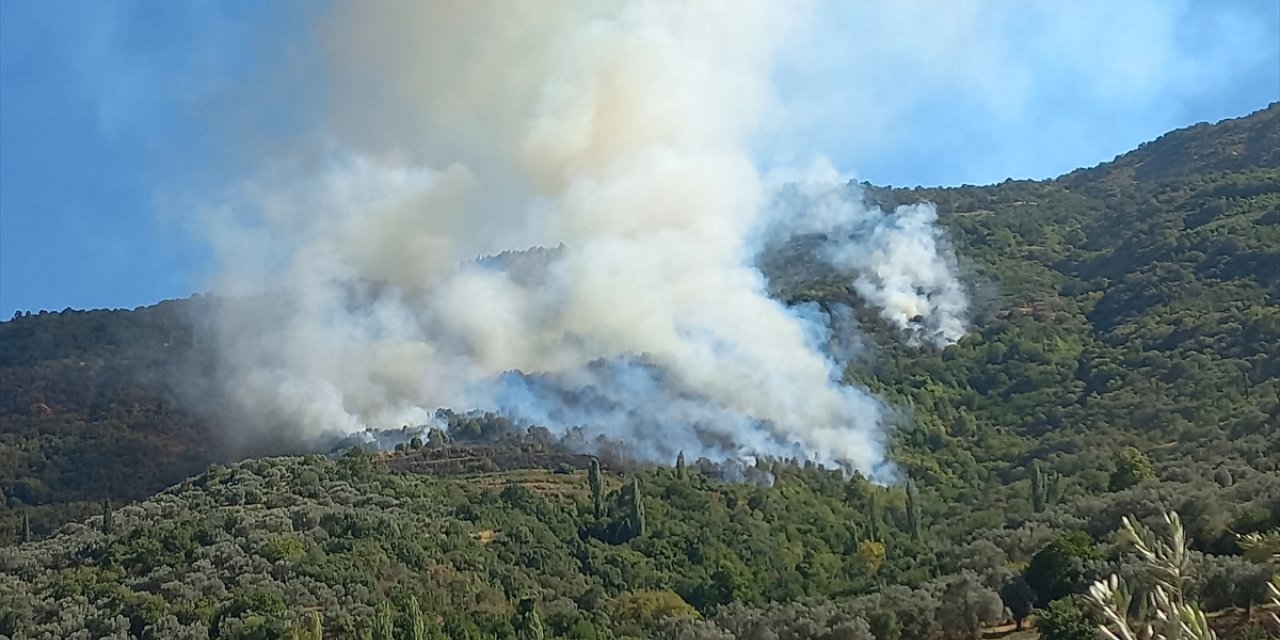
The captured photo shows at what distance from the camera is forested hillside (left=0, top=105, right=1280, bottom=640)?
73438 mm

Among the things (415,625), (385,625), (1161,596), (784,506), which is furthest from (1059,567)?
(784,506)

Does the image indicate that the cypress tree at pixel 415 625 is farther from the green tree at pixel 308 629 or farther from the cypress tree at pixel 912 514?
the cypress tree at pixel 912 514

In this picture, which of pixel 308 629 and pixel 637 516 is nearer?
pixel 308 629

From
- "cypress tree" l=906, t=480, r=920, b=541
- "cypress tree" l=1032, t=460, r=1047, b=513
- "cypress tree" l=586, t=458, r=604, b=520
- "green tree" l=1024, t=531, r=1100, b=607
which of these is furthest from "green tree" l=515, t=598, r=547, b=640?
"cypress tree" l=1032, t=460, r=1047, b=513

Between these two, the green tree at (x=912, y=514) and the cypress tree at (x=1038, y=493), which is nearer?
the cypress tree at (x=1038, y=493)

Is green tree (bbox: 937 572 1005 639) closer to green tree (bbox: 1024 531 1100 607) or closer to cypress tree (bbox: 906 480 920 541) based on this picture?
green tree (bbox: 1024 531 1100 607)

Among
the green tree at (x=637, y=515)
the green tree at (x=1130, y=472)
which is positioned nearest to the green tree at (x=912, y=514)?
the green tree at (x=1130, y=472)

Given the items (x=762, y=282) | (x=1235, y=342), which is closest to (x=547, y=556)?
(x=1235, y=342)

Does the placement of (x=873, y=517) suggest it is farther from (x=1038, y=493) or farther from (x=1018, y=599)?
(x=1018, y=599)

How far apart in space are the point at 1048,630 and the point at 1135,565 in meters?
5.14

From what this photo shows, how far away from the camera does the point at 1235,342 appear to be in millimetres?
137750

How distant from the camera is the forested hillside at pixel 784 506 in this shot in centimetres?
7344

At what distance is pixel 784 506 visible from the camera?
119812mm

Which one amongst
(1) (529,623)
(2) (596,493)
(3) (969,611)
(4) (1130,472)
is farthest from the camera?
(2) (596,493)
